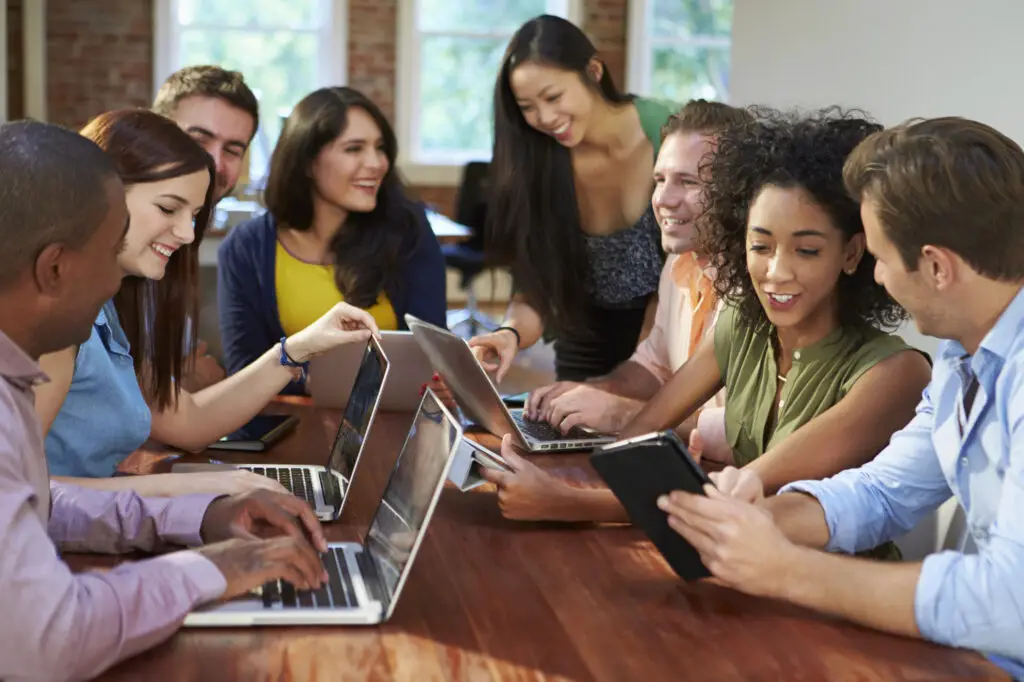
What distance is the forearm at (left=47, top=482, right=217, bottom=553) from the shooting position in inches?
61.7

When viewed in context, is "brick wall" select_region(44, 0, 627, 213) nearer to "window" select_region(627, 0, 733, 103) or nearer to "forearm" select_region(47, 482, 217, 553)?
"window" select_region(627, 0, 733, 103)

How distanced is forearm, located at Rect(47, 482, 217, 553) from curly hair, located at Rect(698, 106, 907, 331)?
0.98 m

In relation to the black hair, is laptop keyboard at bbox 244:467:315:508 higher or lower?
lower

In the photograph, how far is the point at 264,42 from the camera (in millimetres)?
7922

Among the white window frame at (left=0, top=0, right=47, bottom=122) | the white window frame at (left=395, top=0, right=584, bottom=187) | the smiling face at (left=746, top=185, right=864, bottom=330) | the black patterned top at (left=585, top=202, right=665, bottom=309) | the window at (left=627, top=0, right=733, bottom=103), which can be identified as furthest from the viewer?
the window at (left=627, top=0, right=733, bottom=103)

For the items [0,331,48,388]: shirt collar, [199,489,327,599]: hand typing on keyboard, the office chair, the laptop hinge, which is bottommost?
the office chair

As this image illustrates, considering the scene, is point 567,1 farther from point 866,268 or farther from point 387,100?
point 866,268

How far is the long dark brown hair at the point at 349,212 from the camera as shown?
292 cm

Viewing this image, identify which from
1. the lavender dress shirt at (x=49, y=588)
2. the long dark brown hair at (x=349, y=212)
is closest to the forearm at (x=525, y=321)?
the long dark brown hair at (x=349, y=212)

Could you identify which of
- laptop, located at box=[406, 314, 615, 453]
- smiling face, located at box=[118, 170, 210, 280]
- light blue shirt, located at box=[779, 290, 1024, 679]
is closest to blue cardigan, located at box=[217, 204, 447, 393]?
laptop, located at box=[406, 314, 615, 453]

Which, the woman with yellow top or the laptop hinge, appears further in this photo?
the woman with yellow top

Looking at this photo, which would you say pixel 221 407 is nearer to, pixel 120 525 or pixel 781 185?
pixel 120 525

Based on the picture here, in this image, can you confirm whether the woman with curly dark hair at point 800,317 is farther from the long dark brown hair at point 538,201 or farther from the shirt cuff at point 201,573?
the long dark brown hair at point 538,201

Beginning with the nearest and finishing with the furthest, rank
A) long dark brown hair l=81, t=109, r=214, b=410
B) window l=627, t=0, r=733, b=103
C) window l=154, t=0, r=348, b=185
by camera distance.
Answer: long dark brown hair l=81, t=109, r=214, b=410 < window l=154, t=0, r=348, b=185 < window l=627, t=0, r=733, b=103
